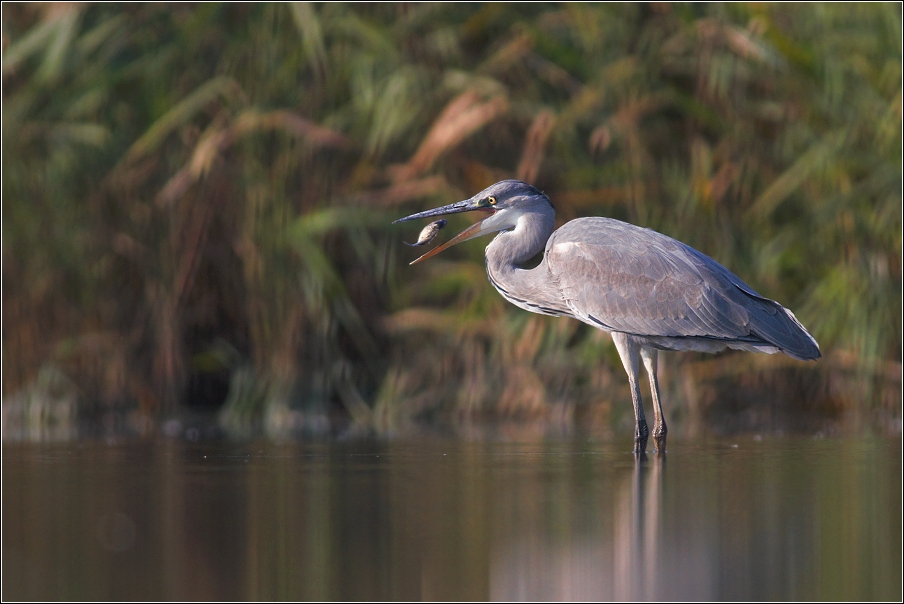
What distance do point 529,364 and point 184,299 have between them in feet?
6.71

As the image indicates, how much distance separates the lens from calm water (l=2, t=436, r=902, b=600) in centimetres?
321

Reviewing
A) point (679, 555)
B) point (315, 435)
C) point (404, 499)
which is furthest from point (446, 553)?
point (315, 435)

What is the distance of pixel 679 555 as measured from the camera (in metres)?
3.49

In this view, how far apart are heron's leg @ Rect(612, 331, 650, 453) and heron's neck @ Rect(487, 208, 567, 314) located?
0.36 metres

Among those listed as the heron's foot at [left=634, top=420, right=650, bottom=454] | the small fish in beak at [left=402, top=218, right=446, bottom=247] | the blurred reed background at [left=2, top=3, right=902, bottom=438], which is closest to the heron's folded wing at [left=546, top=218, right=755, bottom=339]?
the heron's foot at [left=634, top=420, right=650, bottom=454]

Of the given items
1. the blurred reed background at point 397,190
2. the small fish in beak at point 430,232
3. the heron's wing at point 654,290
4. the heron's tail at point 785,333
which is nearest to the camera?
the heron's tail at point 785,333

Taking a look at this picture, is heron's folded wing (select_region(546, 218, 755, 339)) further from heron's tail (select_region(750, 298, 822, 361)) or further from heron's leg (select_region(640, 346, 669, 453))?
heron's leg (select_region(640, 346, 669, 453))

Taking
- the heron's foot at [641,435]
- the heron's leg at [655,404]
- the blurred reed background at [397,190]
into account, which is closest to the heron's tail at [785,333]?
the heron's leg at [655,404]

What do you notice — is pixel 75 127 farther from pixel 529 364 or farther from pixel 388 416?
pixel 529 364

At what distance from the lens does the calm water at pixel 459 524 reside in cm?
321

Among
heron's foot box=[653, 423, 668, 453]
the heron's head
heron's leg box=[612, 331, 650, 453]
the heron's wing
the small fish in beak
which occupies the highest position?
the heron's head

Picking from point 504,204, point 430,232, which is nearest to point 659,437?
point 504,204

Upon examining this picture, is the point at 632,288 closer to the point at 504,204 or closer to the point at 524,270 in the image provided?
the point at 524,270

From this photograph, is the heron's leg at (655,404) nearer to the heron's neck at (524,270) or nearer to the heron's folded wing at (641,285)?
the heron's folded wing at (641,285)
